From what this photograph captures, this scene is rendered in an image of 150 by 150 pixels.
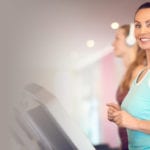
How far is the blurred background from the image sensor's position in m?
1.22

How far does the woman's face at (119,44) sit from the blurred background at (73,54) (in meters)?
0.02

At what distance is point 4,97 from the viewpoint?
1146mm

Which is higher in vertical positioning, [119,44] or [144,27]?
[144,27]

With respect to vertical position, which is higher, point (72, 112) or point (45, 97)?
point (45, 97)

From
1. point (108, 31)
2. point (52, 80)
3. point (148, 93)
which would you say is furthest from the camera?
point (108, 31)

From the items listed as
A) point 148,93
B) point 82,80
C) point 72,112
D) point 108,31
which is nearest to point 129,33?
point 108,31

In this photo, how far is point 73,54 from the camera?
4.63 feet

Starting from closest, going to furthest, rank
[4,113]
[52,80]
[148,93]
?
[148,93] → [4,113] → [52,80]

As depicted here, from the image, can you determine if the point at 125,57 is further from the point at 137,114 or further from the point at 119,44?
the point at 137,114

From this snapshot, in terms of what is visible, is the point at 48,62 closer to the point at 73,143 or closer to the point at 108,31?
the point at 108,31

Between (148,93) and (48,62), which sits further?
(48,62)

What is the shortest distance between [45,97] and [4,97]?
5.6 inches

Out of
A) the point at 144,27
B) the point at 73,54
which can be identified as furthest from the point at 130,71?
the point at 144,27

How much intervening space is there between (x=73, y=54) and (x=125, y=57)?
19cm
